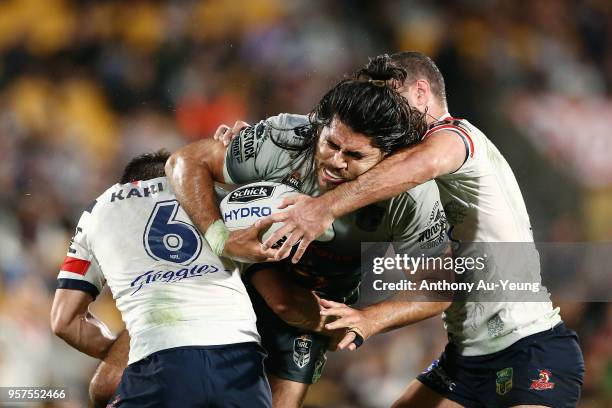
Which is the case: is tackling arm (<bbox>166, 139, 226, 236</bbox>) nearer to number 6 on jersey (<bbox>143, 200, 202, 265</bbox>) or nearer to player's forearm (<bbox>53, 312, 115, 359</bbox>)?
number 6 on jersey (<bbox>143, 200, 202, 265</bbox>)

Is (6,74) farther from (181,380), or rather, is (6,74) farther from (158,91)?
(181,380)

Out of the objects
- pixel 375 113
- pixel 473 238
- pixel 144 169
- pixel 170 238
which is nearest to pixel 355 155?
pixel 375 113

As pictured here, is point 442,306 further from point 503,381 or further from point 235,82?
point 235,82

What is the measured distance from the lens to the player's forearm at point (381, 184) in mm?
2707

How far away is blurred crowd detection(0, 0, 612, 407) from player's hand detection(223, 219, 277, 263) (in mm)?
3062

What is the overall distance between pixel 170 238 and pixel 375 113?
0.87 meters

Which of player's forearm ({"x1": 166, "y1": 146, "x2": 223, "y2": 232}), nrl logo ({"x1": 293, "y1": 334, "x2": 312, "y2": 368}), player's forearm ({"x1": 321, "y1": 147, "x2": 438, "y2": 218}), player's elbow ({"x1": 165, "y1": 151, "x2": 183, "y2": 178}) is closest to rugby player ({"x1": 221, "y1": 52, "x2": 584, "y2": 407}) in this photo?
player's forearm ({"x1": 321, "y1": 147, "x2": 438, "y2": 218})

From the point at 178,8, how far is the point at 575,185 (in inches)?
143

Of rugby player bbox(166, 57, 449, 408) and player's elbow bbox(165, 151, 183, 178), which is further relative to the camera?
player's elbow bbox(165, 151, 183, 178)

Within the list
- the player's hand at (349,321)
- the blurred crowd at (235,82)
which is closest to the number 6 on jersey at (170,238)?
the player's hand at (349,321)

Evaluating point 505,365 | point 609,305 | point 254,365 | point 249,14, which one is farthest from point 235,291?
point 249,14

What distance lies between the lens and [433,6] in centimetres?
696

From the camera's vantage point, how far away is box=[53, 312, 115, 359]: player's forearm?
11.6ft

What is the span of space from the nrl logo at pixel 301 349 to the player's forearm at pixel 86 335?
81cm
